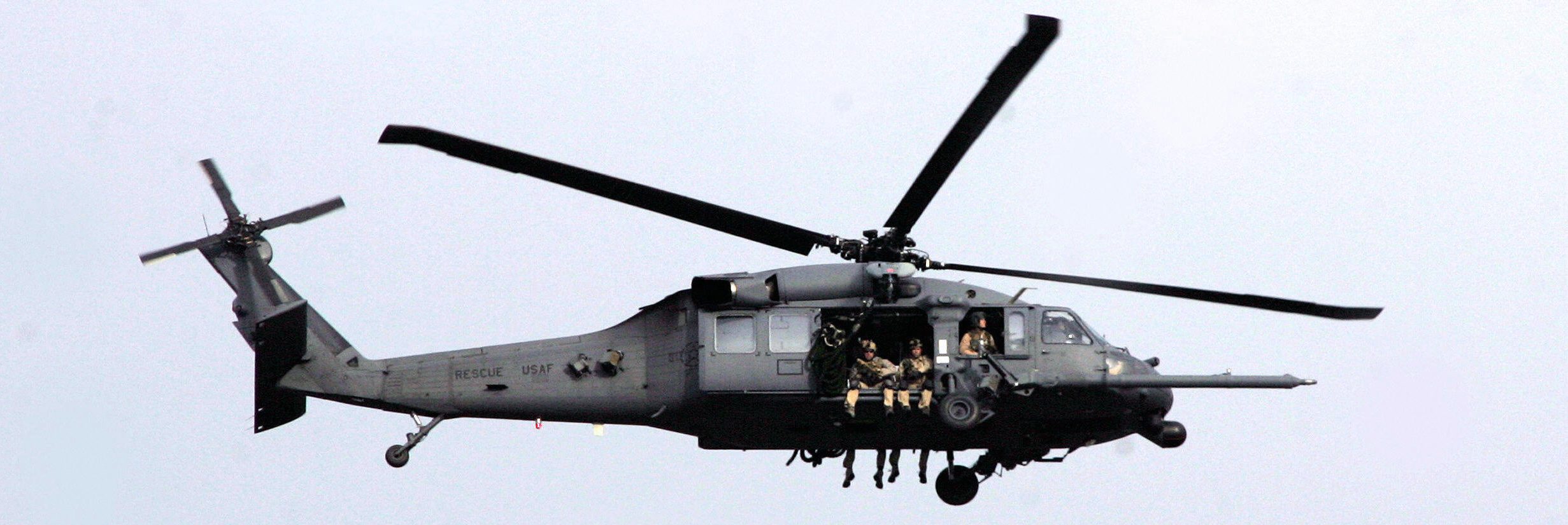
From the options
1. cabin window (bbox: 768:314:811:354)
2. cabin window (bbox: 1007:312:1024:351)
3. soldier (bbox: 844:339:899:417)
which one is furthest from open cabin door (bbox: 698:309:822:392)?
cabin window (bbox: 1007:312:1024:351)

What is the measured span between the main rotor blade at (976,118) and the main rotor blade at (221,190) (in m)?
9.41

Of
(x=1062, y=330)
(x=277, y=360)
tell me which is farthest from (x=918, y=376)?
(x=277, y=360)

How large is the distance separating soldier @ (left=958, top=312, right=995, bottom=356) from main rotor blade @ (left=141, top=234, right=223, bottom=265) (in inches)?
413

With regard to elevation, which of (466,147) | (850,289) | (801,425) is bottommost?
(801,425)

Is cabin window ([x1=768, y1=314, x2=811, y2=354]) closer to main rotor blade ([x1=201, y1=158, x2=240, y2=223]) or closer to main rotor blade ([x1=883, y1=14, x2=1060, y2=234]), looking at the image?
main rotor blade ([x1=883, y1=14, x2=1060, y2=234])

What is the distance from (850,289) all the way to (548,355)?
414 cm

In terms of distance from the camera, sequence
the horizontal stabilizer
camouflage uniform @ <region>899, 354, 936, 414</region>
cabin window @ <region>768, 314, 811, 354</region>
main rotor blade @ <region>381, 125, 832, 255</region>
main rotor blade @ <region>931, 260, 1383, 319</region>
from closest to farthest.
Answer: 1. main rotor blade @ <region>381, 125, 832, 255</region>
2. main rotor blade @ <region>931, 260, 1383, 319</region>
3. camouflage uniform @ <region>899, 354, 936, 414</region>
4. cabin window @ <region>768, 314, 811, 354</region>
5. the horizontal stabilizer

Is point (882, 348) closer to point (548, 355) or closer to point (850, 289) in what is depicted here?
point (850, 289)

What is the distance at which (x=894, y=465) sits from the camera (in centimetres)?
2614

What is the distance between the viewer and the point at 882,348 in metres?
25.8

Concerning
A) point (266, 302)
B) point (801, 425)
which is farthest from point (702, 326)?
point (266, 302)

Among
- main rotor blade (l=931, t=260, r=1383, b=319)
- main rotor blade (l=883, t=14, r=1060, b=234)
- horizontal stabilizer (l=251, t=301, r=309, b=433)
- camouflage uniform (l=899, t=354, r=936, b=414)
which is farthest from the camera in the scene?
horizontal stabilizer (l=251, t=301, r=309, b=433)

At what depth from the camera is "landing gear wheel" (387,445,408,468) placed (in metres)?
26.0

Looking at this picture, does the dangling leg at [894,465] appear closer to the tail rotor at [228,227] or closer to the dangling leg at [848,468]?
the dangling leg at [848,468]
